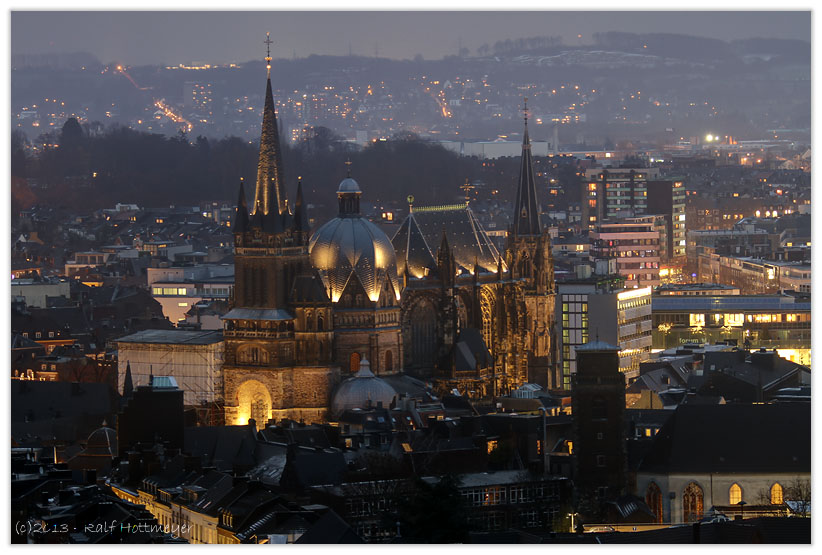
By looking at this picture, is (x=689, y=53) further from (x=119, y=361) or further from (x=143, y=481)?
(x=143, y=481)

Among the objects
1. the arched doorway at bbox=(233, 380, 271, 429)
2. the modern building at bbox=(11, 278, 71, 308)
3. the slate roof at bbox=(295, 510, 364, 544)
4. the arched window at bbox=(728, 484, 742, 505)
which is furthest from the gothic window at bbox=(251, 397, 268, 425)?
the modern building at bbox=(11, 278, 71, 308)

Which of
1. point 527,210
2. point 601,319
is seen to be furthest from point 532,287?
point 601,319

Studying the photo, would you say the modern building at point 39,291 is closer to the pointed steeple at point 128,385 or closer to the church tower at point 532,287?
the church tower at point 532,287

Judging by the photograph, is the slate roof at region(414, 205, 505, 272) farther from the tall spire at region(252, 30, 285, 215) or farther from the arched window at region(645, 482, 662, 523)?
the arched window at region(645, 482, 662, 523)

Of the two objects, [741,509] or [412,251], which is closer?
[741,509]

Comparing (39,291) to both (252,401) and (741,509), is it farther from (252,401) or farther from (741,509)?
(741,509)

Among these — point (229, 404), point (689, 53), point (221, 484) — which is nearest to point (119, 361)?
point (229, 404)
